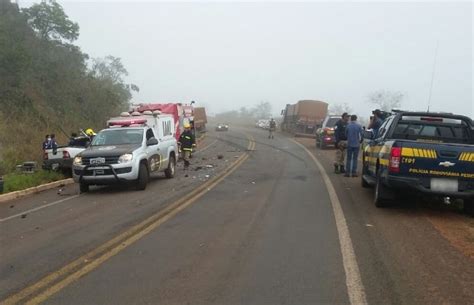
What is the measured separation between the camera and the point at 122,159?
1359 cm

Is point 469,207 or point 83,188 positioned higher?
point 469,207

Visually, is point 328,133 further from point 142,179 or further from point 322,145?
point 142,179

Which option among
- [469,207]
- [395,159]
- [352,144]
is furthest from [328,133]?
[395,159]

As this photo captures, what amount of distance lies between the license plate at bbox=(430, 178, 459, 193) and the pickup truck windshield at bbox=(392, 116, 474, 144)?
1.94 meters

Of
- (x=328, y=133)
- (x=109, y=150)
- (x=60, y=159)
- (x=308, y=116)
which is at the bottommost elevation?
(x=308, y=116)

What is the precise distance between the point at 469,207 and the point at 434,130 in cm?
186

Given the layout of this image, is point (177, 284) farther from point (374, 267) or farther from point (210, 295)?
point (374, 267)

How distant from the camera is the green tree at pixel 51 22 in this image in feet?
137

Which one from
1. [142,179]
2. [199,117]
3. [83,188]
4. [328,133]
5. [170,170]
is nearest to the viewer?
[142,179]

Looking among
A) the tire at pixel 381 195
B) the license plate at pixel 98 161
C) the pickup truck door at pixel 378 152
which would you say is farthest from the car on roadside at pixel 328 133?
the tire at pixel 381 195

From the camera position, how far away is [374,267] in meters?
6.09

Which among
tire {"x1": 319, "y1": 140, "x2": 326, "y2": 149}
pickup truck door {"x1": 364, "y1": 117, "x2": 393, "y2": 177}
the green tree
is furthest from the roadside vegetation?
tire {"x1": 319, "y1": 140, "x2": 326, "y2": 149}

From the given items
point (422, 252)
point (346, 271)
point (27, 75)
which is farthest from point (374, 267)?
point (27, 75)

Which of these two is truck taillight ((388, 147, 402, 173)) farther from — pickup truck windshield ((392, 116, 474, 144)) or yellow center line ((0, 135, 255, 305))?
yellow center line ((0, 135, 255, 305))
